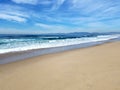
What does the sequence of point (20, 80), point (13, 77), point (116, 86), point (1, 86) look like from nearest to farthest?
point (116, 86), point (1, 86), point (20, 80), point (13, 77)

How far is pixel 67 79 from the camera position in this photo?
10.9 feet

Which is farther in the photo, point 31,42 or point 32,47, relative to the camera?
point 31,42

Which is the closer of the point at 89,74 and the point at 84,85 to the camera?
the point at 84,85

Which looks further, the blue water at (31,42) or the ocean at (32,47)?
the blue water at (31,42)

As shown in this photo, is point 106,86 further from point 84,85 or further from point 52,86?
point 52,86

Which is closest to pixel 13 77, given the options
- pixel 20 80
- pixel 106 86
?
pixel 20 80

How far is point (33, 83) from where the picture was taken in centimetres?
320

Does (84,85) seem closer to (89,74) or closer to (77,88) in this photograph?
(77,88)

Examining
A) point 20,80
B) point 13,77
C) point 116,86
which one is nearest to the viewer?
point 116,86

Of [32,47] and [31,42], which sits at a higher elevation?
[32,47]

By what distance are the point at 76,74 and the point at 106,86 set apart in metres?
0.91

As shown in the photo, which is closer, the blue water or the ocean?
the ocean

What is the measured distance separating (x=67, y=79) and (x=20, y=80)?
1.00m

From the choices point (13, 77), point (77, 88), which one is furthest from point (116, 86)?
point (13, 77)
